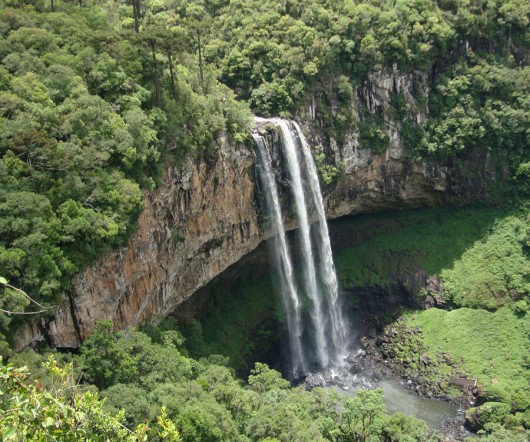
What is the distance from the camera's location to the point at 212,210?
2672cm

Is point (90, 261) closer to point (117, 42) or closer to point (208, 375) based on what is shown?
point (208, 375)

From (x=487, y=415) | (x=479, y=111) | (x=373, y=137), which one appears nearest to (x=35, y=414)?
(x=487, y=415)

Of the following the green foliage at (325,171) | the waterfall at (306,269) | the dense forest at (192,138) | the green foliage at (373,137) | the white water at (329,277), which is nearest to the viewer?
the dense forest at (192,138)

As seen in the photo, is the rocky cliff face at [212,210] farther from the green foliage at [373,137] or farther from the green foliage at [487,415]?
the green foliage at [487,415]

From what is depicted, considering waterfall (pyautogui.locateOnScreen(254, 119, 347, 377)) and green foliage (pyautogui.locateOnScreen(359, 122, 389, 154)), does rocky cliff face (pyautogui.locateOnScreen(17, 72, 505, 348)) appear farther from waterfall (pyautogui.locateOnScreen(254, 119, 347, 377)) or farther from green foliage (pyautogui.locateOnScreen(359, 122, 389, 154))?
waterfall (pyautogui.locateOnScreen(254, 119, 347, 377))

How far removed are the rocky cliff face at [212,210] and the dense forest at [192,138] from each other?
2.37 feet

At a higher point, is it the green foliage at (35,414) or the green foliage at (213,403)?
the green foliage at (35,414)

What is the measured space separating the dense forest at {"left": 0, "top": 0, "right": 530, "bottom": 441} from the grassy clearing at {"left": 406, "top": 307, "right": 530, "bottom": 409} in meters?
0.29

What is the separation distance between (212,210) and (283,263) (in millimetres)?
6676

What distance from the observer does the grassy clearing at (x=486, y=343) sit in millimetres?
28844

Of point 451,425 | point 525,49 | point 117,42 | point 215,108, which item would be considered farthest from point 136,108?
point 525,49

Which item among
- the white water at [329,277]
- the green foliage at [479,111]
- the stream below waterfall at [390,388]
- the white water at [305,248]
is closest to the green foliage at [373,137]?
the green foliage at [479,111]

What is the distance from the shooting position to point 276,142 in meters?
29.5

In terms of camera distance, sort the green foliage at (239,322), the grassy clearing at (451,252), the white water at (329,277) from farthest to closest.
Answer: the grassy clearing at (451,252)
the white water at (329,277)
the green foliage at (239,322)
